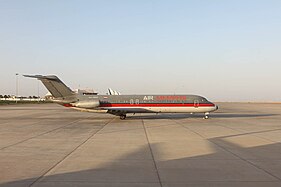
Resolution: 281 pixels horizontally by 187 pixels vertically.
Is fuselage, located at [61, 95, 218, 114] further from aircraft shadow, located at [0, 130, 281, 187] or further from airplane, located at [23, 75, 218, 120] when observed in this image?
aircraft shadow, located at [0, 130, 281, 187]

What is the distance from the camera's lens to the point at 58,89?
98.4 feet

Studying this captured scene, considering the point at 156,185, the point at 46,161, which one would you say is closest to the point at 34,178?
the point at 46,161

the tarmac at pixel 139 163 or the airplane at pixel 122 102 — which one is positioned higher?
the airplane at pixel 122 102

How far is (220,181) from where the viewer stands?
7.54m

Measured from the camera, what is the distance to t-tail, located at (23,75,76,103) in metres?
29.6

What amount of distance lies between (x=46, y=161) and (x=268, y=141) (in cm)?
1123

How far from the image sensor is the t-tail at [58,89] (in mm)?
29578

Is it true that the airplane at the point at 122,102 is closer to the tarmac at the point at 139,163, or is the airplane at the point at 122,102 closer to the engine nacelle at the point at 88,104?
the engine nacelle at the point at 88,104

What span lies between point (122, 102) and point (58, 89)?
6716 millimetres

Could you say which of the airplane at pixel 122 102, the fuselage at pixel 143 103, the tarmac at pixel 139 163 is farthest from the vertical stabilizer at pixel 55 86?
the tarmac at pixel 139 163

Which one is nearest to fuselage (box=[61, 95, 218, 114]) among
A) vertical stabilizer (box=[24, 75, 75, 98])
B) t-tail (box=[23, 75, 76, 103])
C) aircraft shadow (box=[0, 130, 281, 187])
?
t-tail (box=[23, 75, 76, 103])

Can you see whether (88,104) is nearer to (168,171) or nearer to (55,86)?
(55,86)

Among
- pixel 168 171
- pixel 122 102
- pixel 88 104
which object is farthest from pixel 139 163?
pixel 122 102

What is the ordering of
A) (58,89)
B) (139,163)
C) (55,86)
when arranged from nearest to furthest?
(139,163)
(55,86)
(58,89)
